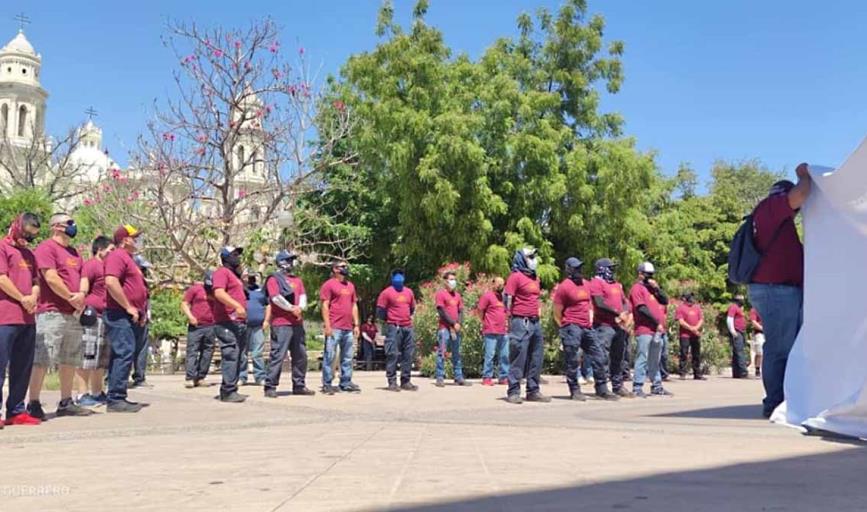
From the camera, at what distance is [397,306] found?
1286 centimetres

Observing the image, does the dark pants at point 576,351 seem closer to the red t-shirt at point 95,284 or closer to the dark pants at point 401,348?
the dark pants at point 401,348

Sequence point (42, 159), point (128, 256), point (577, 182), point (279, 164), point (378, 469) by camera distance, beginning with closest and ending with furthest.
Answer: point (378, 469) < point (128, 256) < point (279, 164) < point (577, 182) < point (42, 159)

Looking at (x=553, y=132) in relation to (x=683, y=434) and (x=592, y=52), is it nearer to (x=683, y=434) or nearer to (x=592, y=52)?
(x=592, y=52)

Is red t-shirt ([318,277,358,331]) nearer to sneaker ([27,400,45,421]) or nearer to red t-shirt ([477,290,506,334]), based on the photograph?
red t-shirt ([477,290,506,334])

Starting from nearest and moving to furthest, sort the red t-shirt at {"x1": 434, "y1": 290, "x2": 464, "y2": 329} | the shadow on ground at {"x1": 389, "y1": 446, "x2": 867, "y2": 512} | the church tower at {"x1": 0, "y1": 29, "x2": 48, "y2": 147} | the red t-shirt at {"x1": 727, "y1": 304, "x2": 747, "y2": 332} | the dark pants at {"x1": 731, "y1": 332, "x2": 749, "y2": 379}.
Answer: the shadow on ground at {"x1": 389, "y1": 446, "x2": 867, "y2": 512} < the red t-shirt at {"x1": 434, "y1": 290, "x2": 464, "y2": 329} < the dark pants at {"x1": 731, "y1": 332, "x2": 749, "y2": 379} < the red t-shirt at {"x1": 727, "y1": 304, "x2": 747, "y2": 332} < the church tower at {"x1": 0, "y1": 29, "x2": 48, "y2": 147}

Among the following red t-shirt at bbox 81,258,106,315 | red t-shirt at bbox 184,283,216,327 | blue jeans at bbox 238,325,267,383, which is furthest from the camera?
blue jeans at bbox 238,325,267,383

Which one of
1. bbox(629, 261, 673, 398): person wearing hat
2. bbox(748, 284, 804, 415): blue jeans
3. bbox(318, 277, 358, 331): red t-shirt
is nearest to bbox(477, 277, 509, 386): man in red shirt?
bbox(629, 261, 673, 398): person wearing hat

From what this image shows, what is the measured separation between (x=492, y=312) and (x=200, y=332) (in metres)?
4.65

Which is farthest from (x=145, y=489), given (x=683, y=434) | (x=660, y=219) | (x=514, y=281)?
(x=660, y=219)

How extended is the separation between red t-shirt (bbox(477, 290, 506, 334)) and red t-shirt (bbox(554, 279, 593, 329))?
3.47 m

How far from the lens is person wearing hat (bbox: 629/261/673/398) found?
11.7m

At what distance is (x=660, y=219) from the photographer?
1137 inches

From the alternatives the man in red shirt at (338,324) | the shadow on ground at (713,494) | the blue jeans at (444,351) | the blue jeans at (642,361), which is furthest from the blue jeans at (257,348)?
the shadow on ground at (713,494)

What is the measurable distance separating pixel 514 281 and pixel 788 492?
6512 mm
